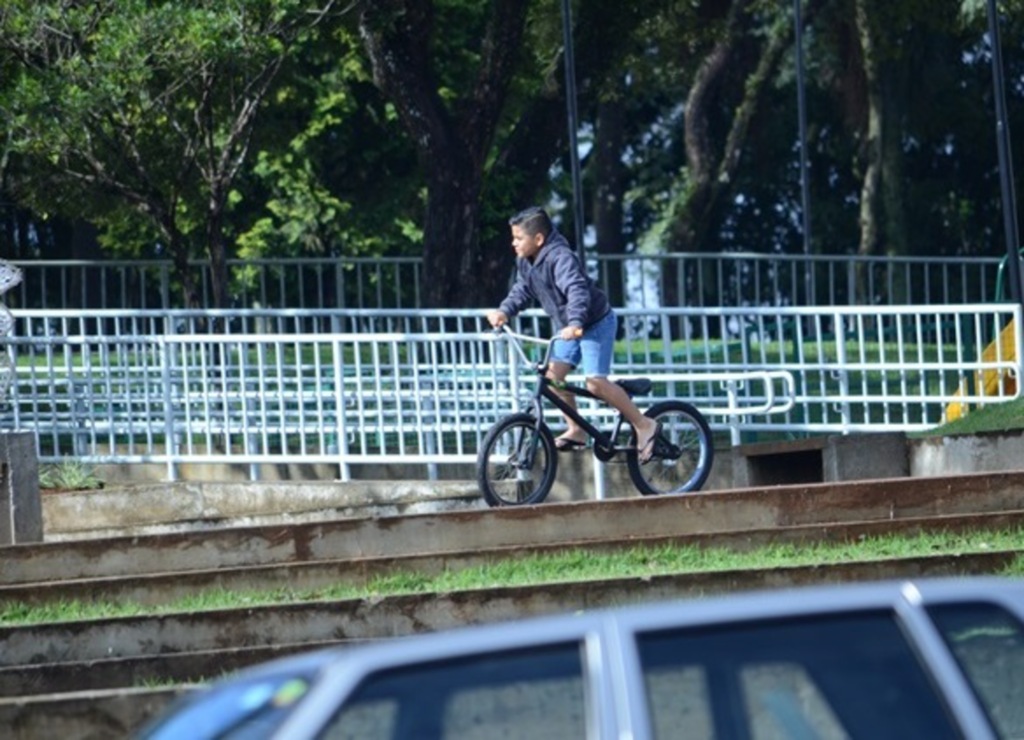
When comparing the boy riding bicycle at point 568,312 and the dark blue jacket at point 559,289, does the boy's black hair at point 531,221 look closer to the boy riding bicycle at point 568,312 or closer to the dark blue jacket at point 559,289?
the boy riding bicycle at point 568,312

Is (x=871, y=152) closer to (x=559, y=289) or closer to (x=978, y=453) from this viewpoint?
(x=978, y=453)

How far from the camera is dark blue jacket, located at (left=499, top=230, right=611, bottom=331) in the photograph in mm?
13672

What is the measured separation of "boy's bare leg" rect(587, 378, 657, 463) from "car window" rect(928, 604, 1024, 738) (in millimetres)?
8305

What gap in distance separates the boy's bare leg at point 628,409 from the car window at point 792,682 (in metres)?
8.52

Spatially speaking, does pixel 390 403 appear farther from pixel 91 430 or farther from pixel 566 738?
pixel 566 738

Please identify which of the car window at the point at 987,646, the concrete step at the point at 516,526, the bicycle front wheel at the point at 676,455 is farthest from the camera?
the bicycle front wheel at the point at 676,455

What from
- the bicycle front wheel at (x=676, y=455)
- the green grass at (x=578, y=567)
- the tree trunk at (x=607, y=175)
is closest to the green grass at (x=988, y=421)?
the bicycle front wheel at (x=676, y=455)

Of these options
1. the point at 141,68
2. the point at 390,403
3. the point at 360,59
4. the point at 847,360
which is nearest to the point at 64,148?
the point at 141,68

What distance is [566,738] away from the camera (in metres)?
4.97

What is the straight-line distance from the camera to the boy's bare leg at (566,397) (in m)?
14.0

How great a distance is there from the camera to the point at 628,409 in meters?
13.9

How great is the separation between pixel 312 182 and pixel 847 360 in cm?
1972

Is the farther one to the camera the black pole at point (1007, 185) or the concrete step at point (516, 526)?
the black pole at point (1007, 185)

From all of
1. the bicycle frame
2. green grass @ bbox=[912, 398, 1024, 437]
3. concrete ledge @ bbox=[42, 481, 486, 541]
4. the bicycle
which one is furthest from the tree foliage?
green grass @ bbox=[912, 398, 1024, 437]
